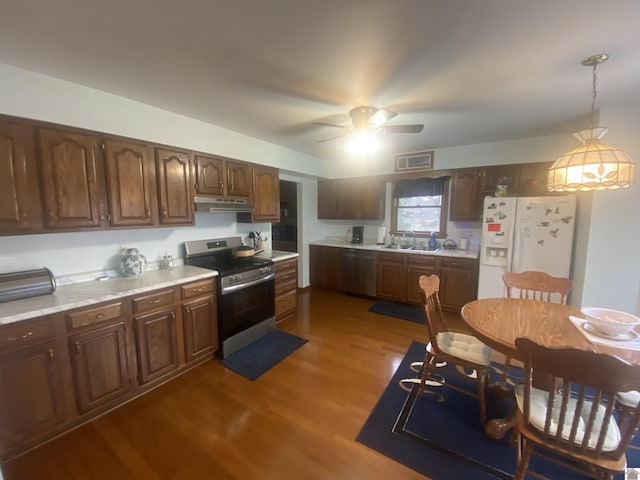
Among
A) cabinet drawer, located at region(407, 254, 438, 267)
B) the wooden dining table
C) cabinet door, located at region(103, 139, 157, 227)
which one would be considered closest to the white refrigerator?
cabinet drawer, located at region(407, 254, 438, 267)

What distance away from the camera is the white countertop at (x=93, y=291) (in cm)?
162

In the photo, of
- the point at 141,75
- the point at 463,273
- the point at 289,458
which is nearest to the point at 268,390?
the point at 289,458

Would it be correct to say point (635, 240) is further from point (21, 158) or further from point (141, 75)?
point (21, 158)

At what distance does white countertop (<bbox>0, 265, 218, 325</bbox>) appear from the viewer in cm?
162

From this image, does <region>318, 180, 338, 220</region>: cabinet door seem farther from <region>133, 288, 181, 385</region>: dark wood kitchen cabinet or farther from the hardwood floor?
<region>133, 288, 181, 385</region>: dark wood kitchen cabinet

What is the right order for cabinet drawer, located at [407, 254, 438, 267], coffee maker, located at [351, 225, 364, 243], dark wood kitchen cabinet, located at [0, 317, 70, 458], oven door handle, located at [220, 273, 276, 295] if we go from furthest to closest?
1. coffee maker, located at [351, 225, 364, 243]
2. cabinet drawer, located at [407, 254, 438, 267]
3. oven door handle, located at [220, 273, 276, 295]
4. dark wood kitchen cabinet, located at [0, 317, 70, 458]

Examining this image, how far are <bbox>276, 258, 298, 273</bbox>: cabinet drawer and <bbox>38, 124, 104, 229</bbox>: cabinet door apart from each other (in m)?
1.92

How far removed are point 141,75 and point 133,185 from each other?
0.88 metres

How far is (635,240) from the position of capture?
8.20 feet

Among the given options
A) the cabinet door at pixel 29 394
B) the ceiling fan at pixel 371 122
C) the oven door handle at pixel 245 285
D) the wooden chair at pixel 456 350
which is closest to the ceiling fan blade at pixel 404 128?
the ceiling fan at pixel 371 122

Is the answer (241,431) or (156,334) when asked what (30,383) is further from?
(241,431)

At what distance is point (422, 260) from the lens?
4.01m

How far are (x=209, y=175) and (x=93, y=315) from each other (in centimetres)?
164

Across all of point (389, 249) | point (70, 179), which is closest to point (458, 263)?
point (389, 249)
